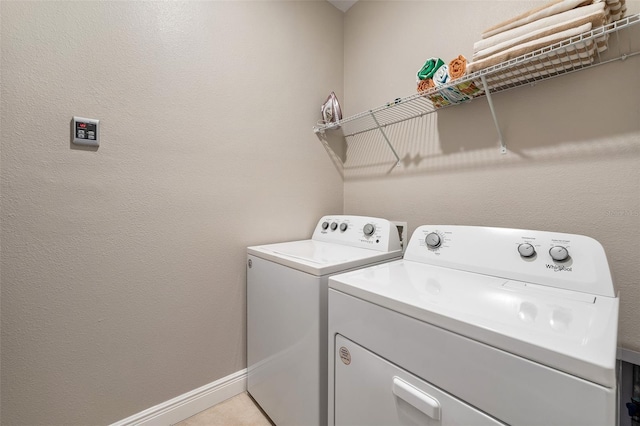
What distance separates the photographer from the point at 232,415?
1362mm

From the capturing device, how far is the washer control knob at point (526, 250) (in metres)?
0.93

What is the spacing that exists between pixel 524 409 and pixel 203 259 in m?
1.33

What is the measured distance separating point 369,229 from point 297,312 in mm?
593

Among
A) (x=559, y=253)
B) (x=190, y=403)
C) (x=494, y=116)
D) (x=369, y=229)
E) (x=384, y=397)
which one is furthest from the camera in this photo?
(x=369, y=229)

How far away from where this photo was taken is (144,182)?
48.3 inches

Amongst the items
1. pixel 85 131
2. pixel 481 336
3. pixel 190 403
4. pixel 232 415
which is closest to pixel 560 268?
pixel 481 336

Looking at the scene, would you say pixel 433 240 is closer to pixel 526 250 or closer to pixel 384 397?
pixel 526 250

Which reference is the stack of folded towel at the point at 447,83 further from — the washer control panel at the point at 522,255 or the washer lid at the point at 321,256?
the washer lid at the point at 321,256

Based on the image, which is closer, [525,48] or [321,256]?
[525,48]

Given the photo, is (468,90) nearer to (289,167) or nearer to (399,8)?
(399,8)

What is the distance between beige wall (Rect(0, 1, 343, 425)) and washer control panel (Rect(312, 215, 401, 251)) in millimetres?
224

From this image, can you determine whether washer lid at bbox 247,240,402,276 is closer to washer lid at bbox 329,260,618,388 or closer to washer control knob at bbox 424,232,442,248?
washer lid at bbox 329,260,618,388

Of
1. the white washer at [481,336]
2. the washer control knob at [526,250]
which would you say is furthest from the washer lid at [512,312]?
the washer control knob at [526,250]

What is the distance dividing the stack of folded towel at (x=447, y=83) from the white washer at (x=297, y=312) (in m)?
0.67
